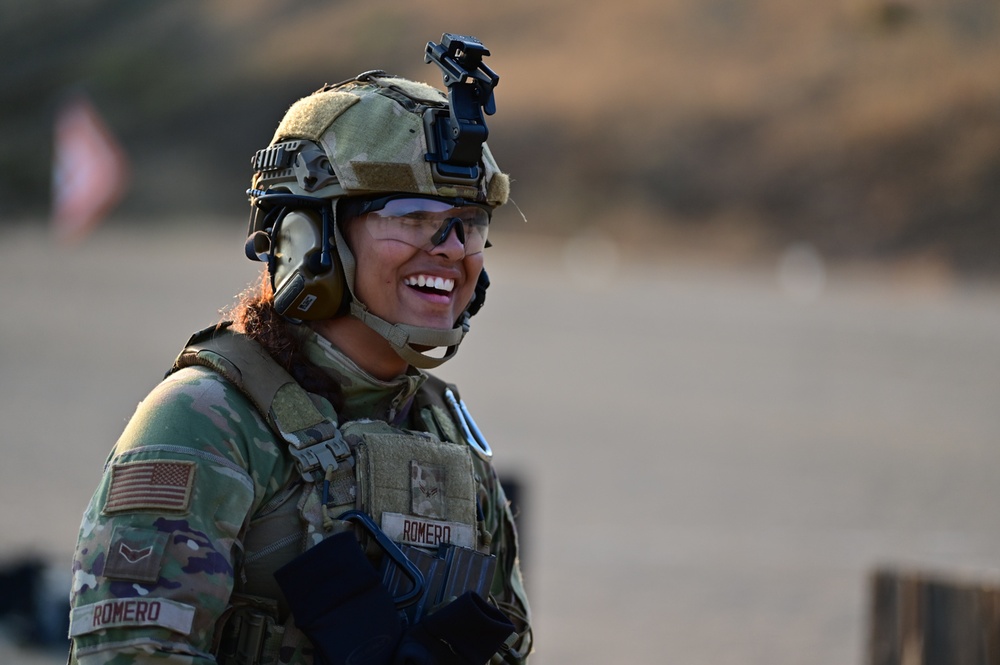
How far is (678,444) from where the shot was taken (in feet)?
45.7

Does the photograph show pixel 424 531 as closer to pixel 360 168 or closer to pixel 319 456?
pixel 319 456

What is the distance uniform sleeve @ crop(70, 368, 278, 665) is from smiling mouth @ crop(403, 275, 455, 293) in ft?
1.87

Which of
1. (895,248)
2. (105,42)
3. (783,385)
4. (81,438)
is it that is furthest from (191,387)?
(105,42)

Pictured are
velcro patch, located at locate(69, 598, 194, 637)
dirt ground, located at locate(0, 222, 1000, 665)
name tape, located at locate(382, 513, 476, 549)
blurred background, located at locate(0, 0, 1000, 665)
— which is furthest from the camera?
blurred background, located at locate(0, 0, 1000, 665)

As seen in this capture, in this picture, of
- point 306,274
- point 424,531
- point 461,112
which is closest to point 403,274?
point 306,274

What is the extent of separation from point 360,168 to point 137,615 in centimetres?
108

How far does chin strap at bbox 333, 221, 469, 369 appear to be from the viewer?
3258mm

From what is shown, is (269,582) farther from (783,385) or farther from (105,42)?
(105,42)

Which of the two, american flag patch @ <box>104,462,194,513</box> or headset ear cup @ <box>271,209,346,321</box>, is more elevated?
headset ear cup @ <box>271,209,346,321</box>

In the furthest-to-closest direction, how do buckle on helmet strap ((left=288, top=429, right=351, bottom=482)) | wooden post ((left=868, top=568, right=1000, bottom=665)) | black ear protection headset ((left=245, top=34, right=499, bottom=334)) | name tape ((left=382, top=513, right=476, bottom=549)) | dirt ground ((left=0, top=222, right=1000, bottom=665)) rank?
dirt ground ((left=0, top=222, right=1000, bottom=665)) → wooden post ((left=868, top=568, right=1000, bottom=665)) → black ear protection headset ((left=245, top=34, right=499, bottom=334)) → name tape ((left=382, top=513, right=476, bottom=549)) → buckle on helmet strap ((left=288, top=429, right=351, bottom=482))

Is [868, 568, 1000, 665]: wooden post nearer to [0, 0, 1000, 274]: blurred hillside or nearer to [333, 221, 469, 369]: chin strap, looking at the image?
[333, 221, 469, 369]: chin strap

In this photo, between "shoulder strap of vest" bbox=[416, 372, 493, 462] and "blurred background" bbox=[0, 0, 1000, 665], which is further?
"blurred background" bbox=[0, 0, 1000, 665]

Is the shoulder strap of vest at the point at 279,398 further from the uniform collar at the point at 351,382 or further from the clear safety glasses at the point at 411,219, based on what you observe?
the clear safety glasses at the point at 411,219

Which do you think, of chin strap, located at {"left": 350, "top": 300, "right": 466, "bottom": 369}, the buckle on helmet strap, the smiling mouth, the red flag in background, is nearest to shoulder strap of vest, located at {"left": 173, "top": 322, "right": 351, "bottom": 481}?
the buckle on helmet strap
